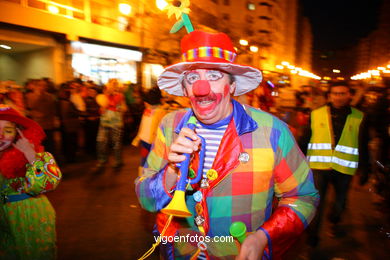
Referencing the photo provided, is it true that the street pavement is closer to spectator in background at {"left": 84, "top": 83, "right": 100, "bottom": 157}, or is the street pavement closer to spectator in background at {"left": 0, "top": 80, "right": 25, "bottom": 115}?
spectator in background at {"left": 0, "top": 80, "right": 25, "bottom": 115}

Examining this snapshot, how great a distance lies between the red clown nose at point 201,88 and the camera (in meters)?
1.66

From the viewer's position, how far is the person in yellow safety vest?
3869mm

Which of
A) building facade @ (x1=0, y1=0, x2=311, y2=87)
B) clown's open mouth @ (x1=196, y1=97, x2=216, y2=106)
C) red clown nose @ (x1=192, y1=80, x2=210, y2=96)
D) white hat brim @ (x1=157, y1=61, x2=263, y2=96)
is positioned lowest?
clown's open mouth @ (x1=196, y1=97, x2=216, y2=106)

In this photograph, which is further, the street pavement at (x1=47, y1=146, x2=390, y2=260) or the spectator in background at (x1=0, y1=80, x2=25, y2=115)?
the spectator in background at (x1=0, y1=80, x2=25, y2=115)

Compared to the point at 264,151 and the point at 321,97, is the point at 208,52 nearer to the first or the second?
the point at 264,151

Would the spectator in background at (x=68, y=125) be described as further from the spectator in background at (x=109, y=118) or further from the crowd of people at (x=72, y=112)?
the spectator in background at (x=109, y=118)

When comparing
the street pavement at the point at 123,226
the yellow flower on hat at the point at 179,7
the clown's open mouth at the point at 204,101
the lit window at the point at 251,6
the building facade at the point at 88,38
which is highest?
the lit window at the point at 251,6

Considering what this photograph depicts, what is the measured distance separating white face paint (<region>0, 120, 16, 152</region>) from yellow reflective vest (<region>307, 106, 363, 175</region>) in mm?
3528

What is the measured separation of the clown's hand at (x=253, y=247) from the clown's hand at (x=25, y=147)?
6.76 feet

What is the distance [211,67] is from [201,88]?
21 cm

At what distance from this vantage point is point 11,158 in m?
2.45

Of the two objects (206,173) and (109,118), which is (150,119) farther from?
(206,173)

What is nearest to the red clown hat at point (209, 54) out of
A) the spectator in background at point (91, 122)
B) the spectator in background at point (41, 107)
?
the spectator in background at point (41, 107)

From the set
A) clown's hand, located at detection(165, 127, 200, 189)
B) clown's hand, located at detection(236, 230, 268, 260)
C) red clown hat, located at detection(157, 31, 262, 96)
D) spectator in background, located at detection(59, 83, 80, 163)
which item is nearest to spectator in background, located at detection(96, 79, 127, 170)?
spectator in background, located at detection(59, 83, 80, 163)
